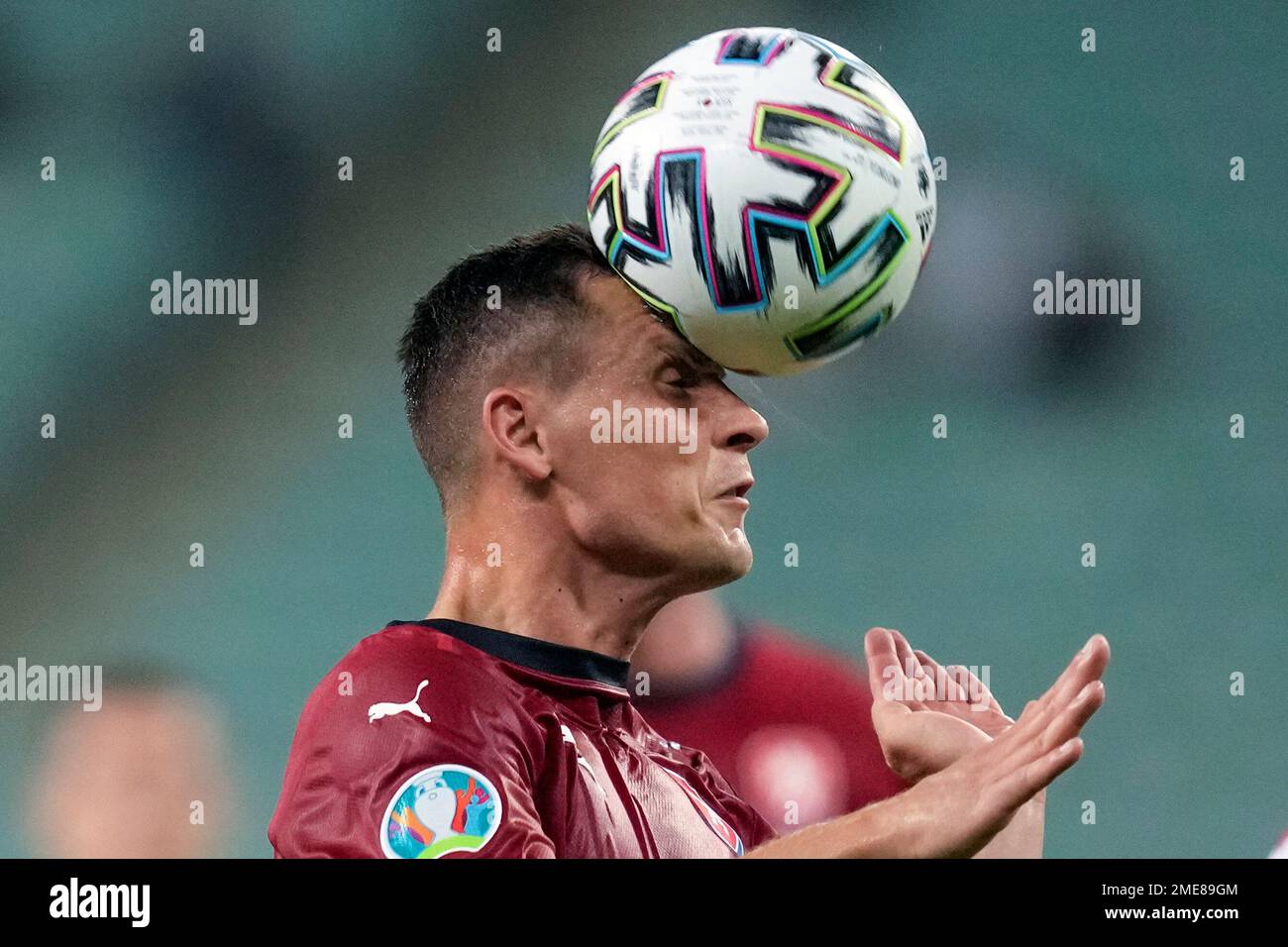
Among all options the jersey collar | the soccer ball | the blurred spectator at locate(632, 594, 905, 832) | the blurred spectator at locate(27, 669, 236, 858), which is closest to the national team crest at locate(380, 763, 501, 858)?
the jersey collar

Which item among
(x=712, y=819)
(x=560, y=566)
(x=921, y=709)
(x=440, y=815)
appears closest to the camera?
(x=440, y=815)

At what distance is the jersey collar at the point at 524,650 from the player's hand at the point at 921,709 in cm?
69

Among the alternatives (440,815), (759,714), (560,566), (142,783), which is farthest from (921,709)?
(142,783)

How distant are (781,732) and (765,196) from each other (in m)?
4.23

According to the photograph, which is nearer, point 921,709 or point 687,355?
point 687,355

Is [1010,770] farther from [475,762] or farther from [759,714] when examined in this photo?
[759,714]

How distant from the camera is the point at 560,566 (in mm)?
3709

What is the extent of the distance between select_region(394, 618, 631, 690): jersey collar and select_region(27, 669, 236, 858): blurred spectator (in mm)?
3953

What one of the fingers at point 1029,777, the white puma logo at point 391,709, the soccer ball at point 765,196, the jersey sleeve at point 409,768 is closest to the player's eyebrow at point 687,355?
the soccer ball at point 765,196

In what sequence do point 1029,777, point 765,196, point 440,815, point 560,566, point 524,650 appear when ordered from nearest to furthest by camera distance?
point 1029,777
point 440,815
point 765,196
point 524,650
point 560,566

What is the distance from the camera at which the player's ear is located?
3.72m

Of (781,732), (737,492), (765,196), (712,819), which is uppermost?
(765,196)

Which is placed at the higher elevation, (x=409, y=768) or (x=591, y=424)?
(x=591, y=424)

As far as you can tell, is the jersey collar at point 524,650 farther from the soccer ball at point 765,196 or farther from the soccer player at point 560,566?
the soccer ball at point 765,196
